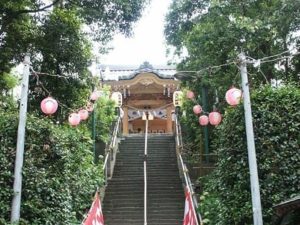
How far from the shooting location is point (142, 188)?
15711 millimetres

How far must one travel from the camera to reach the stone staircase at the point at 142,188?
1364 centimetres

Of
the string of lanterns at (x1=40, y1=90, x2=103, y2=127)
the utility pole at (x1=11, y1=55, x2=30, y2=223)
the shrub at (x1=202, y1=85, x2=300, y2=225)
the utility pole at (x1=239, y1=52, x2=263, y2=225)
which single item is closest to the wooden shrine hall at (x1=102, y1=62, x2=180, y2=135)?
the string of lanterns at (x1=40, y1=90, x2=103, y2=127)

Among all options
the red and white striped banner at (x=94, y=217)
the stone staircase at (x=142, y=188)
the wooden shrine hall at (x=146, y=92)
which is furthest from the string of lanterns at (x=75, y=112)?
the wooden shrine hall at (x=146, y=92)

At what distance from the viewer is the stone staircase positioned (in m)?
13.6

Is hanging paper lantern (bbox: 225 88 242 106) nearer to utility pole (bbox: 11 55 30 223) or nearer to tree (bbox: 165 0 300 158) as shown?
tree (bbox: 165 0 300 158)

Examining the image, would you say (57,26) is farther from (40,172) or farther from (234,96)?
(234,96)

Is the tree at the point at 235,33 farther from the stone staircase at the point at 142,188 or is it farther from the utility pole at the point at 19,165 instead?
the utility pole at the point at 19,165

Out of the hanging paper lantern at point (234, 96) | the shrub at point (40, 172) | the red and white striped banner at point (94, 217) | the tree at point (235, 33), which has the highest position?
the tree at point (235, 33)

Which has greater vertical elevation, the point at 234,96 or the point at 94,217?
the point at 234,96

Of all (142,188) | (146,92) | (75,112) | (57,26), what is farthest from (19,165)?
(146,92)

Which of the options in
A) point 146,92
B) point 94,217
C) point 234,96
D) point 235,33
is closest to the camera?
point 234,96

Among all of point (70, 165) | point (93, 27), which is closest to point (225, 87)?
point (93, 27)

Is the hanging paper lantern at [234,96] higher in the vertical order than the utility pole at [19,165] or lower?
higher

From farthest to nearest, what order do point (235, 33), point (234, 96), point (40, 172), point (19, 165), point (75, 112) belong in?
point (75, 112) → point (235, 33) → point (40, 172) → point (234, 96) → point (19, 165)
